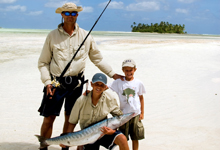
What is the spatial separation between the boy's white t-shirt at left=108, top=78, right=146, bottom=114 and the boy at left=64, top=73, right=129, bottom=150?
0.19m

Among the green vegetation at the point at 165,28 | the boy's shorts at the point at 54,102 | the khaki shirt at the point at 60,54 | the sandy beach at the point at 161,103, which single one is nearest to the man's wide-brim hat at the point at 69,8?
the khaki shirt at the point at 60,54

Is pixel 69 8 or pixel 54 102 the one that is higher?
pixel 69 8

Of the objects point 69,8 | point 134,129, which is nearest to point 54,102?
point 134,129

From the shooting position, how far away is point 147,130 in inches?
201

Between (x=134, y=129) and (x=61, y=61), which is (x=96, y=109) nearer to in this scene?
(x=134, y=129)

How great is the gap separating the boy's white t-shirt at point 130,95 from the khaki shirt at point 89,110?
21 cm

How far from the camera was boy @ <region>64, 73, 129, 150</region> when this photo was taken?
10.0ft

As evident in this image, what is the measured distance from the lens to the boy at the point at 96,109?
3.05m

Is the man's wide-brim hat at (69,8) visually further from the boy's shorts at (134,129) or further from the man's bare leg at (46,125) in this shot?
the boy's shorts at (134,129)

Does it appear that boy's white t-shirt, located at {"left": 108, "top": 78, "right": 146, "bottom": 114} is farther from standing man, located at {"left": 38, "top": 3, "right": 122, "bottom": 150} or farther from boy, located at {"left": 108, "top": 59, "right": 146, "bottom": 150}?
standing man, located at {"left": 38, "top": 3, "right": 122, "bottom": 150}

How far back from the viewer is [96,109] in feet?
10.3

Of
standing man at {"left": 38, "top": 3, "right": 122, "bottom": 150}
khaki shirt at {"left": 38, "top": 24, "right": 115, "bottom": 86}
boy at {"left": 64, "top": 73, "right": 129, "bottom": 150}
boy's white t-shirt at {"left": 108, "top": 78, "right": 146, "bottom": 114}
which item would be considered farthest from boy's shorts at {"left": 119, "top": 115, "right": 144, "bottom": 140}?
khaki shirt at {"left": 38, "top": 24, "right": 115, "bottom": 86}

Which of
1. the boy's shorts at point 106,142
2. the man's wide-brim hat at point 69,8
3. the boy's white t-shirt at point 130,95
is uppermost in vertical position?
the man's wide-brim hat at point 69,8

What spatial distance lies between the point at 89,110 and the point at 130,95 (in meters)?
0.57
